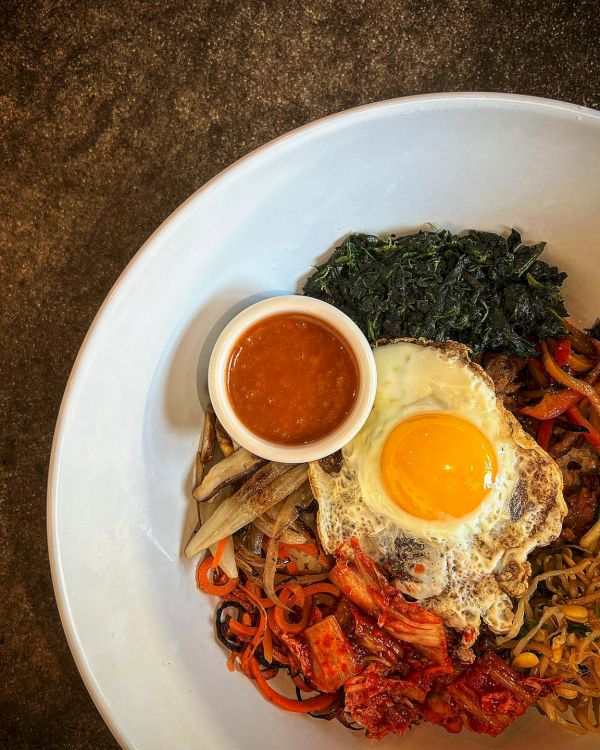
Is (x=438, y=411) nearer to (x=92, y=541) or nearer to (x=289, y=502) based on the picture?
(x=289, y=502)

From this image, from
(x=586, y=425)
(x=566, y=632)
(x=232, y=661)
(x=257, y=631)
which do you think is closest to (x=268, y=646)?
(x=257, y=631)

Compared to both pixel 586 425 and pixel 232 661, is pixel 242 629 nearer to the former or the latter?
pixel 232 661

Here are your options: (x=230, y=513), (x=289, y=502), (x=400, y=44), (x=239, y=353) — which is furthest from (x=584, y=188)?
(x=230, y=513)

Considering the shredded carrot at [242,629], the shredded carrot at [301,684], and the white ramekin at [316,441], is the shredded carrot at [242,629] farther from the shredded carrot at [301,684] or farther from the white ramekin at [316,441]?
the white ramekin at [316,441]

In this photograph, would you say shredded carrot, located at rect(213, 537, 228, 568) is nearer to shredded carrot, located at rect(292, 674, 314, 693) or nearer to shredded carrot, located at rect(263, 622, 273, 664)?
shredded carrot, located at rect(263, 622, 273, 664)

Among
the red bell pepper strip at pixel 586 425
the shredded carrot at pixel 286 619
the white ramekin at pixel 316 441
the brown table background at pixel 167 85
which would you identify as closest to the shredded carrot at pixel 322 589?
the shredded carrot at pixel 286 619

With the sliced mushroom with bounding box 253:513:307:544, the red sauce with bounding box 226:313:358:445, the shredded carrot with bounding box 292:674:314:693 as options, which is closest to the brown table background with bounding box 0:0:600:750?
the red sauce with bounding box 226:313:358:445
